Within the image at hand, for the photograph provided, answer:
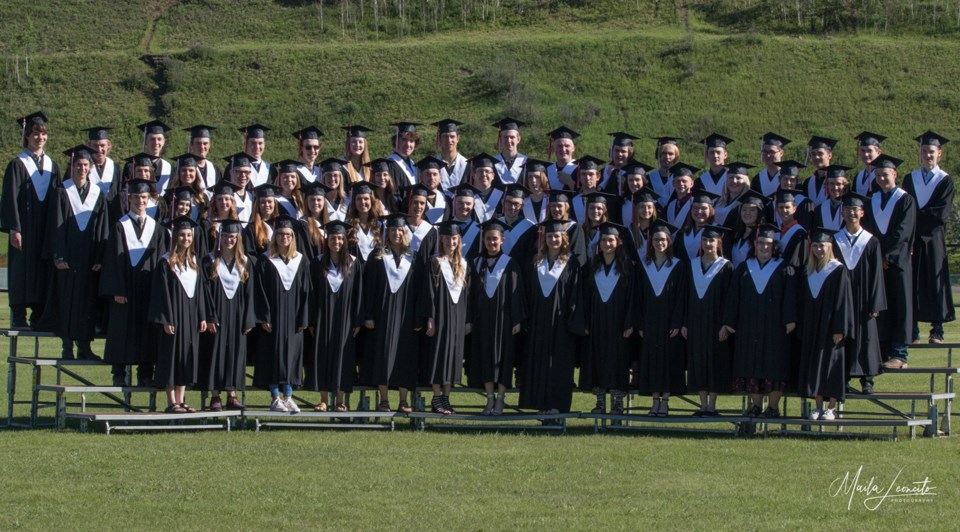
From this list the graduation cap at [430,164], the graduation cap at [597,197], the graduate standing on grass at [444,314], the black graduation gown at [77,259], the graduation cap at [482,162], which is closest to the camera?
the graduate standing on grass at [444,314]

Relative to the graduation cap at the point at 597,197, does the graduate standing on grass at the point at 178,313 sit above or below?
below

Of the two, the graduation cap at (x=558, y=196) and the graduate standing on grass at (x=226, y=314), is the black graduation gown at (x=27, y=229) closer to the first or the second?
the graduate standing on grass at (x=226, y=314)

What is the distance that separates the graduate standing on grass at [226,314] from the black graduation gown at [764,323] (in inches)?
164

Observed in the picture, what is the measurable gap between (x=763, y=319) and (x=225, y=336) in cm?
462

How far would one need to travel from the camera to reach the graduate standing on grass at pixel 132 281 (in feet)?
37.6

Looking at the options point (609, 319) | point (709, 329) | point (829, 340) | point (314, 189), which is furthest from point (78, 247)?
point (829, 340)

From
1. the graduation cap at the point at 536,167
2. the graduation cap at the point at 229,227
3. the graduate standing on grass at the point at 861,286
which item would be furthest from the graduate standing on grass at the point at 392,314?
the graduate standing on grass at the point at 861,286

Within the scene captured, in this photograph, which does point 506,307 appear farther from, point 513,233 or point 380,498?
point 380,498

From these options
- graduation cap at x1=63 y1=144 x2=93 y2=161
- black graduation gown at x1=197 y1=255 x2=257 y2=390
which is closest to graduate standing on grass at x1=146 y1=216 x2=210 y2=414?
black graduation gown at x1=197 y1=255 x2=257 y2=390

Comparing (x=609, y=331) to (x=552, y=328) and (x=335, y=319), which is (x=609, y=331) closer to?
(x=552, y=328)

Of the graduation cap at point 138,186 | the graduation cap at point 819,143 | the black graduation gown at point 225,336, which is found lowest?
the black graduation gown at point 225,336

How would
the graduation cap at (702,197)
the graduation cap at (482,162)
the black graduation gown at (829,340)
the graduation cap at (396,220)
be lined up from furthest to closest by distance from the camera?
the graduation cap at (482,162) → the graduation cap at (396,220) → the graduation cap at (702,197) → the black graduation gown at (829,340)

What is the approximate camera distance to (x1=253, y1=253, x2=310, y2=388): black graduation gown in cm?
1151

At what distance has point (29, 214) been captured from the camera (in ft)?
39.9
